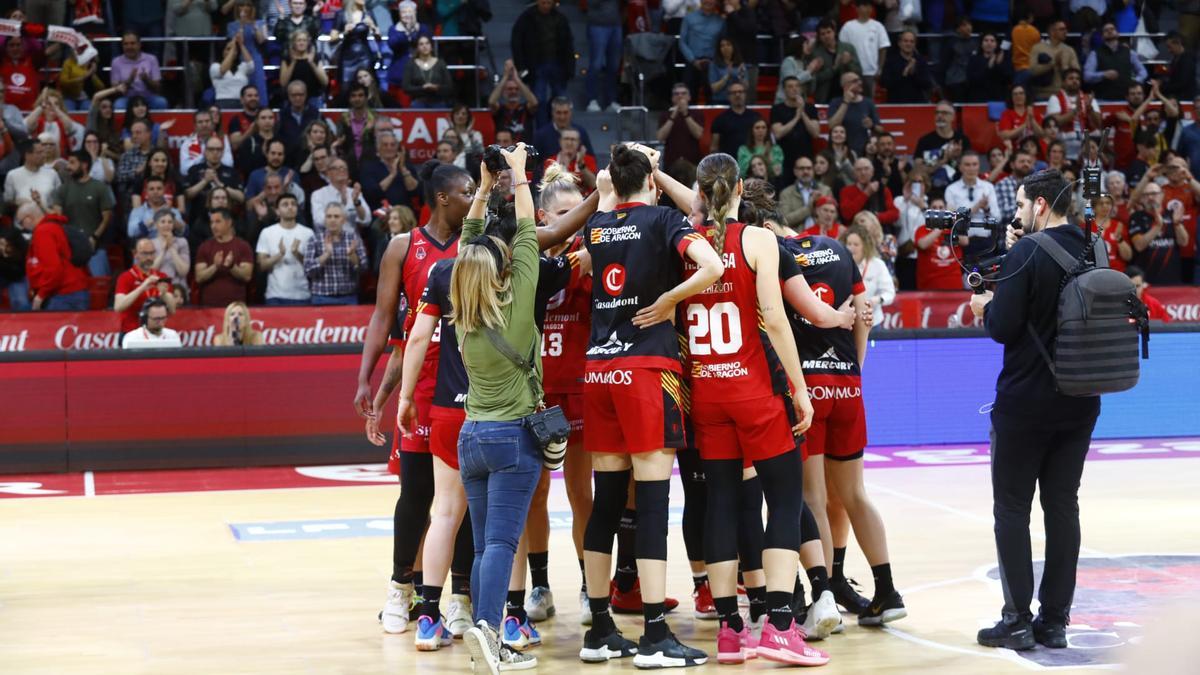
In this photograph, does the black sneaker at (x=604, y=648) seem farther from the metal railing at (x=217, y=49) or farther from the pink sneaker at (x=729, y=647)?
the metal railing at (x=217, y=49)

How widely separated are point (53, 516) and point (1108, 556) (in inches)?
297

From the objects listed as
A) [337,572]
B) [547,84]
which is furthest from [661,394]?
[547,84]

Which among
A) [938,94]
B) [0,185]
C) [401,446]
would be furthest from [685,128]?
[401,446]

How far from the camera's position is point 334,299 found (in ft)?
51.4

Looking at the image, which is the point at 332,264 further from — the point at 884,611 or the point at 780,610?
the point at 780,610

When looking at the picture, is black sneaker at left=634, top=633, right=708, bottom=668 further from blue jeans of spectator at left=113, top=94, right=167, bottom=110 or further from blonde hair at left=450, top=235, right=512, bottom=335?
blue jeans of spectator at left=113, top=94, right=167, bottom=110

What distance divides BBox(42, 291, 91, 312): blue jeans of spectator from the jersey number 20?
1038 cm

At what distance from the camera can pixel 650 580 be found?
21.5 ft

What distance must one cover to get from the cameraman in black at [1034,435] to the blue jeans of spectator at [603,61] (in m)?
13.2

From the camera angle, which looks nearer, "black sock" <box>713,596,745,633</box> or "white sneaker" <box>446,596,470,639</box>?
"black sock" <box>713,596,745,633</box>

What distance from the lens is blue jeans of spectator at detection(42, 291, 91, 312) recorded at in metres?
15.4

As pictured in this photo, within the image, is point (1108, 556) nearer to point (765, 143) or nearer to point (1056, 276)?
point (1056, 276)

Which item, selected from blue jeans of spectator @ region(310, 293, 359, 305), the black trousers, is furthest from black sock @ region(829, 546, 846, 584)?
blue jeans of spectator @ region(310, 293, 359, 305)

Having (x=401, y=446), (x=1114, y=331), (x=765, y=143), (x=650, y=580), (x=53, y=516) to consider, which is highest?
(x=765, y=143)
